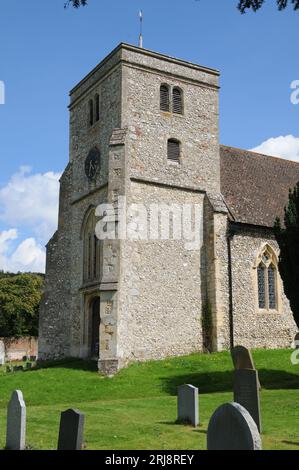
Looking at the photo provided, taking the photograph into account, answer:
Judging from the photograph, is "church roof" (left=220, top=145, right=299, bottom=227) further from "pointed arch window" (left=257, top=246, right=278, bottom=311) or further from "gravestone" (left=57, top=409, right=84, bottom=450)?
"gravestone" (left=57, top=409, right=84, bottom=450)

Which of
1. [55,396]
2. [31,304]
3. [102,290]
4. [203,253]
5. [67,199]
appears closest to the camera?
[55,396]

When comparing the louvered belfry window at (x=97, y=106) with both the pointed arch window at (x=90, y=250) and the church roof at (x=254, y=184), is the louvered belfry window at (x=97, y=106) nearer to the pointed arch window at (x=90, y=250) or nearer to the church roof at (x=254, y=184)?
the pointed arch window at (x=90, y=250)

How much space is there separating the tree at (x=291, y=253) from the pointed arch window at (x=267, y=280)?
5900 mm

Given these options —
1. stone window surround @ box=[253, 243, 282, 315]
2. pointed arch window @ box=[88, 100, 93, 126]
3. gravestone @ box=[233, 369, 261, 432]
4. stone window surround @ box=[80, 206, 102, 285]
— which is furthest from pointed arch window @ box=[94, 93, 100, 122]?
gravestone @ box=[233, 369, 261, 432]

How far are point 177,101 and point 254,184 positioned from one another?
5.51 m

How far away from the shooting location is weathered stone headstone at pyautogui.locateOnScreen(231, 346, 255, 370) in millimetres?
11453

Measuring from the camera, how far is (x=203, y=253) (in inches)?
910

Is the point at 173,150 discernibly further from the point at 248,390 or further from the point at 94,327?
the point at 248,390

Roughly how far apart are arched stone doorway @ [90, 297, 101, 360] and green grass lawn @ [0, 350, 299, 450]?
0.97 m

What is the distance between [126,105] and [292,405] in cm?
1408

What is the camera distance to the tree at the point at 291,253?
686 inches
